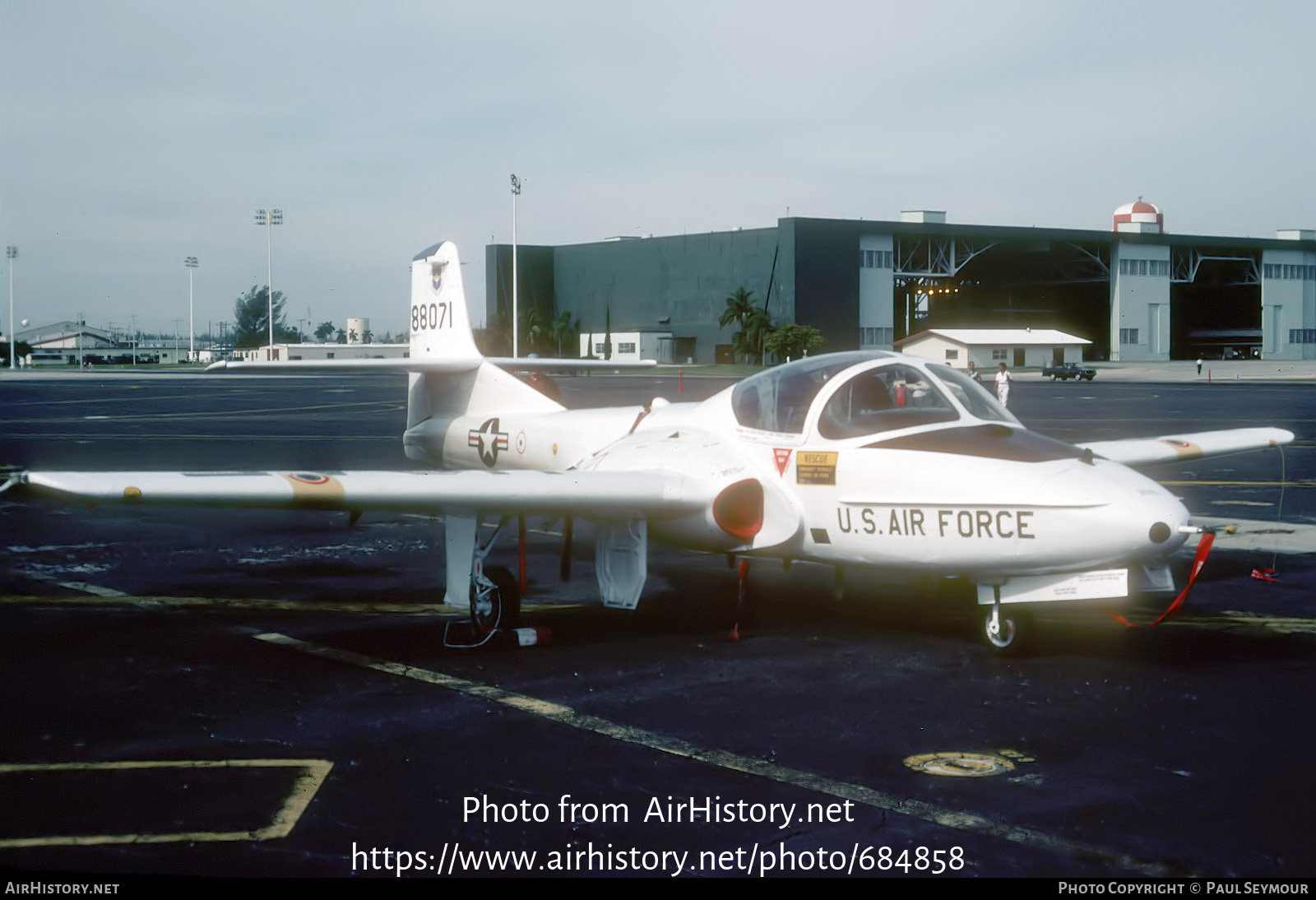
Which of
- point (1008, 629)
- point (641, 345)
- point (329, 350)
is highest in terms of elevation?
point (329, 350)

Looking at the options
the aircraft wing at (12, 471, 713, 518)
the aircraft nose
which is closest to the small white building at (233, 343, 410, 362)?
the aircraft wing at (12, 471, 713, 518)

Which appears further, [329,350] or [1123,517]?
[329,350]

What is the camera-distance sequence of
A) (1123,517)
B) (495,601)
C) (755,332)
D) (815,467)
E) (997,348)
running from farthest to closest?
(997,348), (755,332), (495,601), (815,467), (1123,517)

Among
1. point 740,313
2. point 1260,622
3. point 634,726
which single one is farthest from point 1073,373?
point 634,726

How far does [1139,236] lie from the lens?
375 ft

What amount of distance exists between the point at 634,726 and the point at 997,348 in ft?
351

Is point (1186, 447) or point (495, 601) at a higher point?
point (1186, 447)

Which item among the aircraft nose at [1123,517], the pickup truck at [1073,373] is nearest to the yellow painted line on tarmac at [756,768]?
the aircraft nose at [1123,517]

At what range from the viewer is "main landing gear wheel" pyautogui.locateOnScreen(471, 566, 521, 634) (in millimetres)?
10633

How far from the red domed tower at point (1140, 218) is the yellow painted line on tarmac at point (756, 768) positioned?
12292cm

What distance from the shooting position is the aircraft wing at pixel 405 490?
9.12 m

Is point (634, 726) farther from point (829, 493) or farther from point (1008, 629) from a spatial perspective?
point (1008, 629)

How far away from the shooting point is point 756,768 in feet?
23.5

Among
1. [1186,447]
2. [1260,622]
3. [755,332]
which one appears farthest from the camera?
[755,332]
